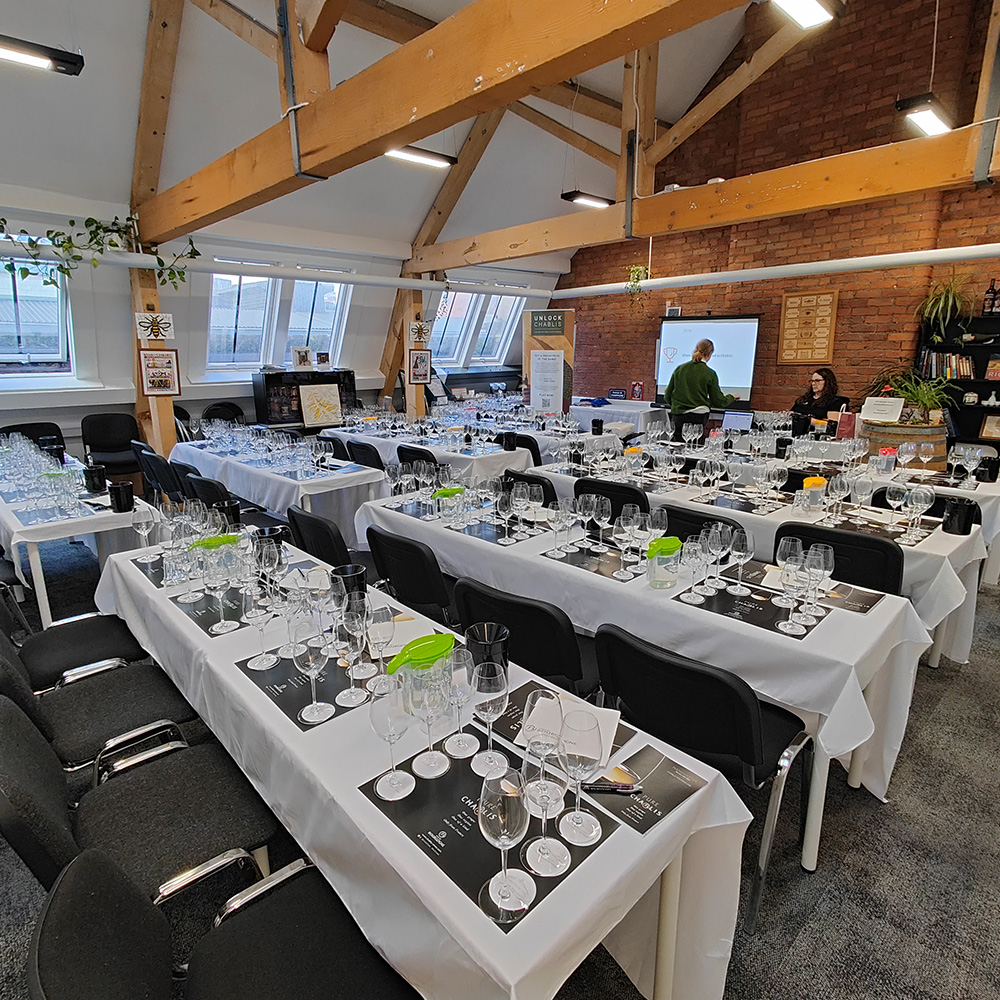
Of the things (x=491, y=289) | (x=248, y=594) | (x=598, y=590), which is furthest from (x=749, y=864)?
(x=491, y=289)

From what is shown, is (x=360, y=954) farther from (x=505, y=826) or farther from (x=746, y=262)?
(x=746, y=262)

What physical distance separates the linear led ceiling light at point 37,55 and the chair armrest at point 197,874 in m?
5.65

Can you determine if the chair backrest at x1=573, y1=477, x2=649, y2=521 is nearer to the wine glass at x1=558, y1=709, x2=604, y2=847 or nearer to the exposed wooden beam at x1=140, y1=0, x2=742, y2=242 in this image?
the exposed wooden beam at x1=140, y1=0, x2=742, y2=242

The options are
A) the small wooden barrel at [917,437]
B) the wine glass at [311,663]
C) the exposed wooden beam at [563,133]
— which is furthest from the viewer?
the exposed wooden beam at [563,133]

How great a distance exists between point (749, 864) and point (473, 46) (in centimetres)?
380

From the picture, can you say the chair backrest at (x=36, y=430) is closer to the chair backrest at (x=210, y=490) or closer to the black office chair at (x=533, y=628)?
the chair backrest at (x=210, y=490)

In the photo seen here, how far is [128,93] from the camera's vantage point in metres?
6.02

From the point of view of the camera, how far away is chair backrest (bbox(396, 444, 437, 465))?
5.80m

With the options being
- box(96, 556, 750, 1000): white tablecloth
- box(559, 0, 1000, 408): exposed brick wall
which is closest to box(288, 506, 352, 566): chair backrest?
box(96, 556, 750, 1000): white tablecloth

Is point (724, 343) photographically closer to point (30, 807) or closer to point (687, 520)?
point (687, 520)

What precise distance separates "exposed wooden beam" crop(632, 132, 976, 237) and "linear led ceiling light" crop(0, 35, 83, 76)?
5327 mm

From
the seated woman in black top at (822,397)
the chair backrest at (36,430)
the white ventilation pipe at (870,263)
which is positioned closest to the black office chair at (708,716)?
the white ventilation pipe at (870,263)

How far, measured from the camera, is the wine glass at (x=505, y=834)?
1150mm

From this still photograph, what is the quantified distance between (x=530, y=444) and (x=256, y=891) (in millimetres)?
5426
